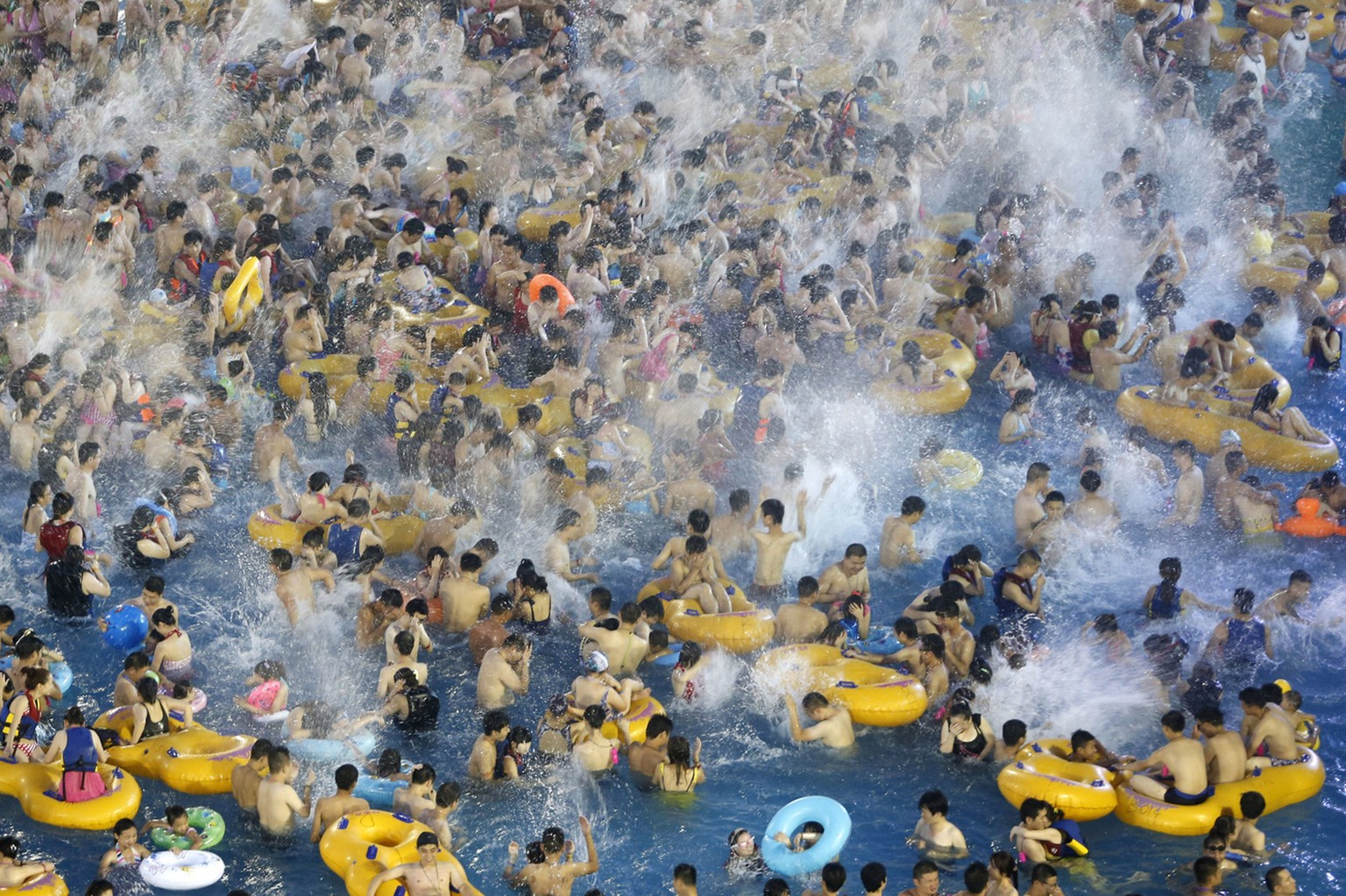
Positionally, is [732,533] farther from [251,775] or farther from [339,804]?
[251,775]

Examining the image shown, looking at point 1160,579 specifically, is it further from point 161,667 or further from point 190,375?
point 190,375

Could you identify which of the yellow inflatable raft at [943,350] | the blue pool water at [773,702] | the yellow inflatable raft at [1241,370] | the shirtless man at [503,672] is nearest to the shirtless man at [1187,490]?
the blue pool water at [773,702]

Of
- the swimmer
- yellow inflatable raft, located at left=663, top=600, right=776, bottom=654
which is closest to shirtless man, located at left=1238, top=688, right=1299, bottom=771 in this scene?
the swimmer

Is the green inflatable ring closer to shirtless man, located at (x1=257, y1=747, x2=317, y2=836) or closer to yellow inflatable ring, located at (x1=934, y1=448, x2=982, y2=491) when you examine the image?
shirtless man, located at (x1=257, y1=747, x2=317, y2=836)

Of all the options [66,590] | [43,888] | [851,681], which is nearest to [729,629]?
[851,681]

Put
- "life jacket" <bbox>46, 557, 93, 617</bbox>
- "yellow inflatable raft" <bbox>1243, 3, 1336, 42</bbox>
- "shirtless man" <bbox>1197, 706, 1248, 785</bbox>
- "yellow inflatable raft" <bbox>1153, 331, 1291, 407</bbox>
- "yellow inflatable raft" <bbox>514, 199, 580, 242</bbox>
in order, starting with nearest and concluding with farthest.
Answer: "shirtless man" <bbox>1197, 706, 1248, 785</bbox>, "life jacket" <bbox>46, 557, 93, 617</bbox>, "yellow inflatable raft" <bbox>1153, 331, 1291, 407</bbox>, "yellow inflatable raft" <bbox>514, 199, 580, 242</bbox>, "yellow inflatable raft" <bbox>1243, 3, 1336, 42</bbox>

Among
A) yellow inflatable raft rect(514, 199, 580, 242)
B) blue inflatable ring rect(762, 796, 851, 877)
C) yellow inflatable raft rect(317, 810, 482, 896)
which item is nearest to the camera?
yellow inflatable raft rect(317, 810, 482, 896)
